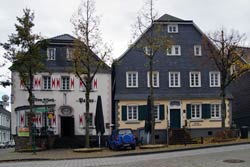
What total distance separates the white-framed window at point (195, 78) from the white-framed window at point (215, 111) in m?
2.62

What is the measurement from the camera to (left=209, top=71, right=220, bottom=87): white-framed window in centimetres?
4538

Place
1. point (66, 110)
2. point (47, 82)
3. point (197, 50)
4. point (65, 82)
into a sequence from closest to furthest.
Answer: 1. point (66, 110)
2. point (47, 82)
3. point (65, 82)
4. point (197, 50)

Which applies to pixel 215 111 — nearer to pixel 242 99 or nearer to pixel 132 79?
pixel 242 99

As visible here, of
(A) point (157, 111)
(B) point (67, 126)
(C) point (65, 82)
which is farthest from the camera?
(A) point (157, 111)

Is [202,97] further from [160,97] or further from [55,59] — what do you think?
[55,59]

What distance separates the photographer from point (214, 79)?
45.6 meters

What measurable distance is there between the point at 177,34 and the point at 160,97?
6.80 meters

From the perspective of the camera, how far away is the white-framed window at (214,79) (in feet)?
149

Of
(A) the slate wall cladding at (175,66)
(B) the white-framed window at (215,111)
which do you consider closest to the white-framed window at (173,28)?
Answer: (A) the slate wall cladding at (175,66)

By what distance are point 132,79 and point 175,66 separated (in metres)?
4.62

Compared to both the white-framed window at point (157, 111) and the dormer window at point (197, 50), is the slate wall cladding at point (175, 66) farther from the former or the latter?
the white-framed window at point (157, 111)

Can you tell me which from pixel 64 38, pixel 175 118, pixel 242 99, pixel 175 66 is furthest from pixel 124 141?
pixel 242 99

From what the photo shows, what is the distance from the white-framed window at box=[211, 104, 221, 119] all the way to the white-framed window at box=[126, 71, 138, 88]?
7.99m

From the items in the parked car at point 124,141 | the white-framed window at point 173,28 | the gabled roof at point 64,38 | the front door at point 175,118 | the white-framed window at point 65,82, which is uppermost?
the white-framed window at point 173,28
